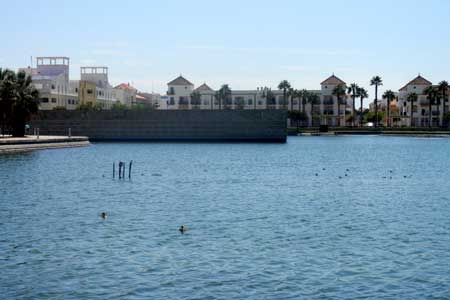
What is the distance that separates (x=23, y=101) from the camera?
112m

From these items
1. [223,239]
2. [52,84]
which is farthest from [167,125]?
[223,239]

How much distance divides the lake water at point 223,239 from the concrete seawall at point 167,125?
301 feet

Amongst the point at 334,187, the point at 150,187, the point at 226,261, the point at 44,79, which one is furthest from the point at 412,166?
the point at 44,79

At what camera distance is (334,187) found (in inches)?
2270

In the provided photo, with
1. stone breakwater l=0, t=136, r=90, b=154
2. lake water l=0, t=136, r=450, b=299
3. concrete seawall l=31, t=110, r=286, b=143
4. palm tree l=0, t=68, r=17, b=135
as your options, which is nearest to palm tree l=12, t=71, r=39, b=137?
palm tree l=0, t=68, r=17, b=135

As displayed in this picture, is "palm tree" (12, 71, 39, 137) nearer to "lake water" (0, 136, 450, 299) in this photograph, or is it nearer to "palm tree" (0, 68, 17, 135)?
"palm tree" (0, 68, 17, 135)

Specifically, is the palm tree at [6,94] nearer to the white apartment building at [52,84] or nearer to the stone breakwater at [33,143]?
the stone breakwater at [33,143]

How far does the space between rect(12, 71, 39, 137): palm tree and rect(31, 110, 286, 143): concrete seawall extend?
3772cm

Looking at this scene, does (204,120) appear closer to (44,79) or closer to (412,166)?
(44,79)

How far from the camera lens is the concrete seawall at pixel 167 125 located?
506 ft

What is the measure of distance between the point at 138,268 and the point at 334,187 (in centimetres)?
3469

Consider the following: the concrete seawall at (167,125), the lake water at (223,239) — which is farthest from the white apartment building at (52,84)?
the lake water at (223,239)

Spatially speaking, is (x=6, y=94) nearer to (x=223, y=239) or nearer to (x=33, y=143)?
(x=33, y=143)

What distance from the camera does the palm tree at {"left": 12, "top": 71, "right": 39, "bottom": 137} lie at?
365 feet
